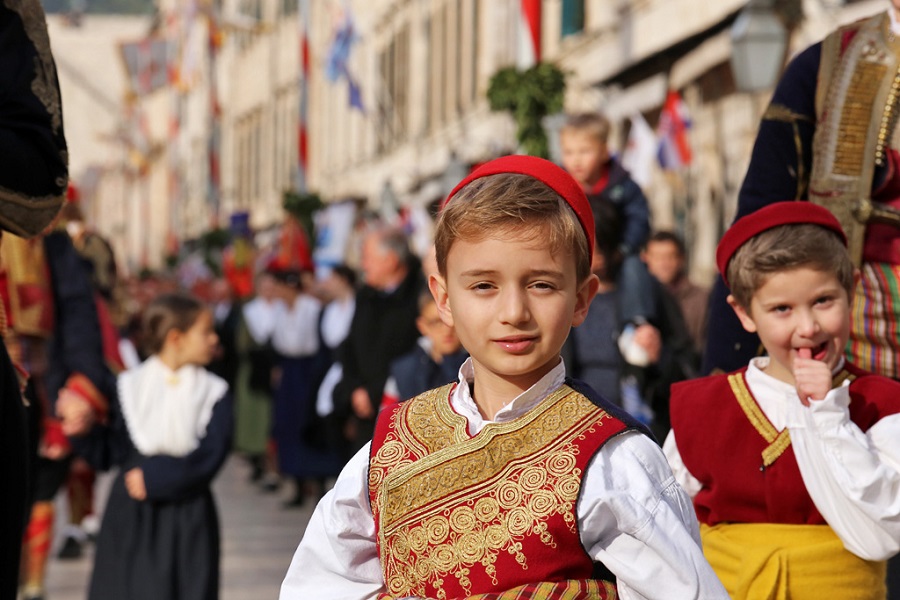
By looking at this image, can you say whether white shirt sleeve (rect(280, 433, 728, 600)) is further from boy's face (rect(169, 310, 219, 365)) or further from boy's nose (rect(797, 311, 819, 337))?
boy's face (rect(169, 310, 219, 365))

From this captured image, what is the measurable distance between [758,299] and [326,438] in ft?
30.7

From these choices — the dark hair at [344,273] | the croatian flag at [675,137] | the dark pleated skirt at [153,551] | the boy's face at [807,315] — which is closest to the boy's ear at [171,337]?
the dark pleated skirt at [153,551]

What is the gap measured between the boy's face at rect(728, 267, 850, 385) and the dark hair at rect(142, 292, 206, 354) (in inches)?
146

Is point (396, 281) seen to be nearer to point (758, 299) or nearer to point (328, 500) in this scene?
point (758, 299)

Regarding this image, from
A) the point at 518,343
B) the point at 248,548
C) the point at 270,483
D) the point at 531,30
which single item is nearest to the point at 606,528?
the point at 518,343

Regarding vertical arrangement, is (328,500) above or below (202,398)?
above

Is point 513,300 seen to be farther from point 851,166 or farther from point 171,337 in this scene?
point 171,337

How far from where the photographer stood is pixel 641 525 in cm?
274

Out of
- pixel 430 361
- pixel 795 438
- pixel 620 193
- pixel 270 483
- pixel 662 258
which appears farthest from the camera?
pixel 270 483

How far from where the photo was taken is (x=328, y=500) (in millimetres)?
3016

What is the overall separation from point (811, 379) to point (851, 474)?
204 millimetres

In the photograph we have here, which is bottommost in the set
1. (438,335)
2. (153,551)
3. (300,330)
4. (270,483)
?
(270,483)

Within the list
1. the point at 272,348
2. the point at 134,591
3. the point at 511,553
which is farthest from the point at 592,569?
the point at 272,348

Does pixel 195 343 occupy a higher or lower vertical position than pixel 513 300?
lower
